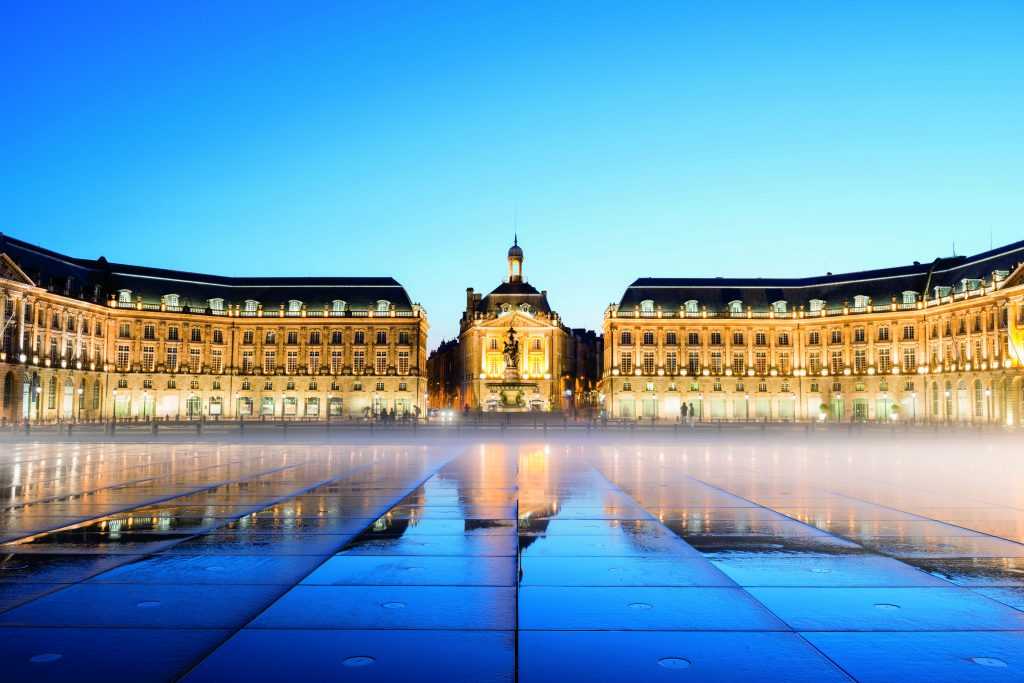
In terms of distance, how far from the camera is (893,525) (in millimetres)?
11828

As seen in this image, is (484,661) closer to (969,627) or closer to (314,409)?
(969,627)

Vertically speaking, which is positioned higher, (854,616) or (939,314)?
(939,314)

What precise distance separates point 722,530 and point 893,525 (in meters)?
2.59

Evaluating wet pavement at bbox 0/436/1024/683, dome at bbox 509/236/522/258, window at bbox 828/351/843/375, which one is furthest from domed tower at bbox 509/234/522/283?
wet pavement at bbox 0/436/1024/683

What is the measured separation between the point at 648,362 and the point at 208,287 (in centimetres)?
5839

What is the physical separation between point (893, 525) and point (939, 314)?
313ft

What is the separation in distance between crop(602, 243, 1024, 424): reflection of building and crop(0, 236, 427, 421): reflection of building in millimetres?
29975

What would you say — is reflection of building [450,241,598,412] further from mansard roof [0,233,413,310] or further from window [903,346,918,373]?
window [903,346,918,373]

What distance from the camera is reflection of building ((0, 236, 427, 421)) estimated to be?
A: 100250 mm

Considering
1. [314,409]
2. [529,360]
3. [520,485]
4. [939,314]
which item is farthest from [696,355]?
[520,485]

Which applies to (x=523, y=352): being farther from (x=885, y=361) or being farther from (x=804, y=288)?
(x=885, y=361)

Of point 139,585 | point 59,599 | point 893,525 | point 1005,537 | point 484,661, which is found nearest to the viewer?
point 484,661

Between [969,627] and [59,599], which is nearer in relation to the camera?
[969,627]

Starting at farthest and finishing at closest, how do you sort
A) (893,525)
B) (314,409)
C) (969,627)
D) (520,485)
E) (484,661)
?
(314,409)
(520,485)
(893,525)
(969,627)
(484,661)
